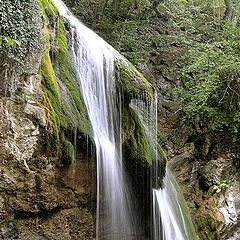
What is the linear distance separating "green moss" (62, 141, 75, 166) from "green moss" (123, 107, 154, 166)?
1270mm

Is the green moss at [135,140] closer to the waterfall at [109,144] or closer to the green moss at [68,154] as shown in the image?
the waterfall at [109,144]

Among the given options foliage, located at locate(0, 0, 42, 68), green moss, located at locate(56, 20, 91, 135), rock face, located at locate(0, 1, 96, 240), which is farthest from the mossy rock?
foliage, located at locate(0, 0, 42, 68)

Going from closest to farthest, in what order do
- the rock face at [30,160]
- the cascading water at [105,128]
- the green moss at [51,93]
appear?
1. the rock face at [30,160]
2. the green moss at [51,93]
3. the cascading water at [105,128]

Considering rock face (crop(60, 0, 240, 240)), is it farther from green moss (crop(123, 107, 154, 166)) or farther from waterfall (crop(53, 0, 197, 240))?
green moss (crop(123, 107, 154, 166))

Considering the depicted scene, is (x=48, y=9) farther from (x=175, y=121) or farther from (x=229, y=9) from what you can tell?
(x=229, y=9)

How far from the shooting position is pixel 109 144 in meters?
5.68

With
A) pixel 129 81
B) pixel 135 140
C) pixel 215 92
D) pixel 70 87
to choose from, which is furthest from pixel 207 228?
pixel 70 87

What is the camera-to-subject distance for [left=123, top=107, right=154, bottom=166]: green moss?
5.91 m

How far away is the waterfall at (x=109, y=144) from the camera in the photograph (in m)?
5.45

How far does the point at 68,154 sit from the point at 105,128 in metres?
1.13

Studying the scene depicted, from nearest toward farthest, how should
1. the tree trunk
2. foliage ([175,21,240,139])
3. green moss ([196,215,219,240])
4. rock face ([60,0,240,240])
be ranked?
green moss ([196,215,219,240]) → rock face ([60,0,240,240]) → foliage ([175,21,240,139]) → the tree trunk

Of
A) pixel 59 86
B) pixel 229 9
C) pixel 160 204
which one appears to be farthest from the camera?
pixel 229 9

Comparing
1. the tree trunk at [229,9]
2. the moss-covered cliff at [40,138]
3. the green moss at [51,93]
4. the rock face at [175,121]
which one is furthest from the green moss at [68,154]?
the tree trunk at [229,9]

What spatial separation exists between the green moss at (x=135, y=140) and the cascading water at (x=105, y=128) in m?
0.15
